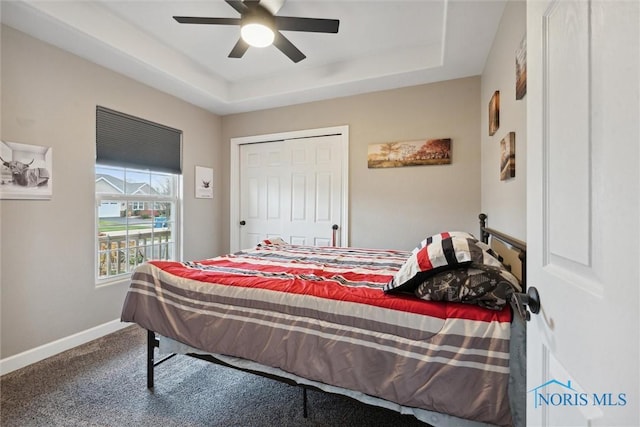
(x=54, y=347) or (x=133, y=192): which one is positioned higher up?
(x=133, y=192)

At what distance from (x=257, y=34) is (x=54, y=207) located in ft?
7.25

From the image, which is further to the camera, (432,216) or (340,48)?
(432,216)

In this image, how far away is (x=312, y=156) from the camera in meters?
3.76

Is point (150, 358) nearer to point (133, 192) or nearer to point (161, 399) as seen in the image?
point (161, 399)

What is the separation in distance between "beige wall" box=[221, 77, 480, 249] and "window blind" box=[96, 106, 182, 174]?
1.56 m

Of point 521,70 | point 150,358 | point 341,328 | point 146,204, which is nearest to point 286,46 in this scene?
point 521,70

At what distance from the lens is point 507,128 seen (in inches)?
75.7

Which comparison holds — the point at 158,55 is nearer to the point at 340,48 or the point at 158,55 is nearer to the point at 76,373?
the point at 340,48

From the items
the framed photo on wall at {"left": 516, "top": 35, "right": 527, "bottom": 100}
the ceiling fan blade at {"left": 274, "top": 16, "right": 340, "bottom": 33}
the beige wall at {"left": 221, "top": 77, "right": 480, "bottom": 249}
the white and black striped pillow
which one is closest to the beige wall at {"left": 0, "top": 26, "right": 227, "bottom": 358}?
the ceiling fan blade at {"left": 274, "top": 16, "right": 340, "bottom": 33}

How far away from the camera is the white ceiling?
218 centimetres
